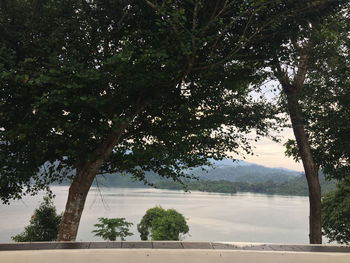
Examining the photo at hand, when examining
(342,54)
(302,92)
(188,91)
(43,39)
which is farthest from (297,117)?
(43,39)

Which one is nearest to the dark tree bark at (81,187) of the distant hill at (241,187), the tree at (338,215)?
the tree at (338,215)

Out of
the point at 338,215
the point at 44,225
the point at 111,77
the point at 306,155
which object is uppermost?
the point at 111,77

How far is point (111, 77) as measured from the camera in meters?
8.02

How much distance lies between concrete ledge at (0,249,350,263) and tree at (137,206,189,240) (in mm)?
30467

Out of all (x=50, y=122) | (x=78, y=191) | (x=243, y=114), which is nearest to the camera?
(x=50, y=122)

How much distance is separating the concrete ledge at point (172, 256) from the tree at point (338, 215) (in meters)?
18.5

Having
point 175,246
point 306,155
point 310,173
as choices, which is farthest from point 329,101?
point 175,246

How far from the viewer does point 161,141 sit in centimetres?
1129

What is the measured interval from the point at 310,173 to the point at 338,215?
1314 centimetres

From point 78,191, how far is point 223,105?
17.8 feet

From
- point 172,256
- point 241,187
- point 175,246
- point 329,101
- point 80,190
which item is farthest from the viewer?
point 241,187

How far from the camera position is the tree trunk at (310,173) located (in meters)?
12.4

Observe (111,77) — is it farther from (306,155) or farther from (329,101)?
(329,101)

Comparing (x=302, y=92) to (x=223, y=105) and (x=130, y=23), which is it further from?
(x=130, y=23)
